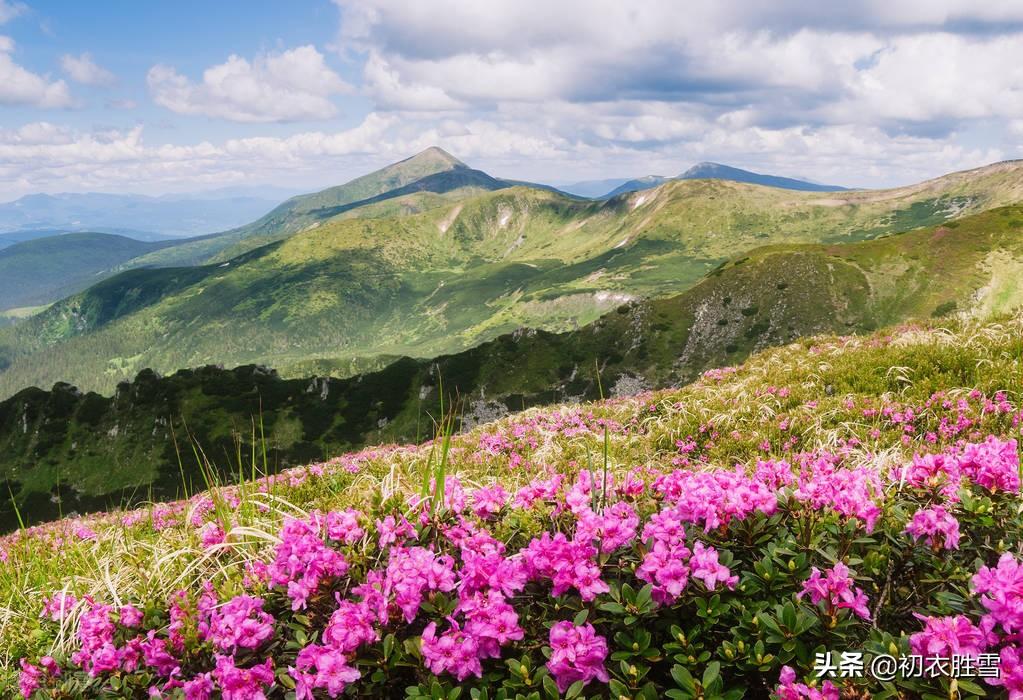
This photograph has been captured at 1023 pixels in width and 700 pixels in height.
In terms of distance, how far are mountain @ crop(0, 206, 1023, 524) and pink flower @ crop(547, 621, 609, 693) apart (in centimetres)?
12376

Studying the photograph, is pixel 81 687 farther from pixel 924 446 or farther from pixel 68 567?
pixel 924 446

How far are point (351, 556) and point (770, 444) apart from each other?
829cm

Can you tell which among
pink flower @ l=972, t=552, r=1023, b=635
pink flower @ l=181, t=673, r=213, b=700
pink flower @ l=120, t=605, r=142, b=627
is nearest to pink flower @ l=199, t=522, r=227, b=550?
pink flower @ l=120, t=605, r=142, b=627

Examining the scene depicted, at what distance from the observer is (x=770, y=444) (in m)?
10.0

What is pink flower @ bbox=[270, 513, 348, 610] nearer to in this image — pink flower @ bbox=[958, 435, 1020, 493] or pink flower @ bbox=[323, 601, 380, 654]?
pink flower @ bbox=[323, 601, 380, 654]

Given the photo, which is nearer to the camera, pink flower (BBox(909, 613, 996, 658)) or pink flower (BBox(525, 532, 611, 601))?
pink flower (BBox(909, 613, 996, 658))

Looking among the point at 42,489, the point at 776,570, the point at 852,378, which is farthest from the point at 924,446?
the point at 42,489

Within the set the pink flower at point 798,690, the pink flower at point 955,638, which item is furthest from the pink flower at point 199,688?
the pink flower at point 955,638

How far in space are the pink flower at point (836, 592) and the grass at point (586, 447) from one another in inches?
63.5

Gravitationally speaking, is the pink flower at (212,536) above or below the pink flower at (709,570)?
A: below

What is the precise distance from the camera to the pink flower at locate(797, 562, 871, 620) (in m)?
3.11

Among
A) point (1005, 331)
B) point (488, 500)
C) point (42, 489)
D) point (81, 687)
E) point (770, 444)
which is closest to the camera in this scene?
point (81, 687)

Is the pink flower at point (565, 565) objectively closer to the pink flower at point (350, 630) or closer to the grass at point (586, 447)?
the grass at point (586, 447)

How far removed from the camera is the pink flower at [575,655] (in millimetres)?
3055
